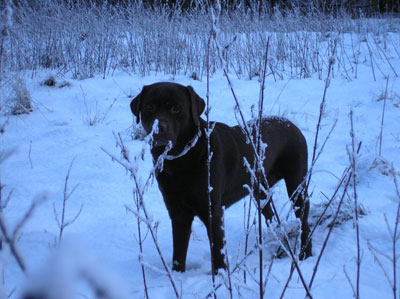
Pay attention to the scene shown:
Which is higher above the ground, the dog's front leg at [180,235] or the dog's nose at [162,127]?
the dog's nose at [162,127]

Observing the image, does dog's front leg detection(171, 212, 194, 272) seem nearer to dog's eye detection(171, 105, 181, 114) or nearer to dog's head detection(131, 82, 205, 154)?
dog's head detection(131, 82, 205, 154)

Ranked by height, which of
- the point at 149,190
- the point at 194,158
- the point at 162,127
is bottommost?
the point at 149,190

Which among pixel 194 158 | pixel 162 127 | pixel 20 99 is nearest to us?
pixel 162 127

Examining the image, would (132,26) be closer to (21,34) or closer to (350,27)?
(21,34)

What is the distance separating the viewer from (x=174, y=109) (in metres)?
2.42

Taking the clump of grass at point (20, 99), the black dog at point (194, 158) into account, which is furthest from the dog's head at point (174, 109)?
the clump of grass at point (20, 99)

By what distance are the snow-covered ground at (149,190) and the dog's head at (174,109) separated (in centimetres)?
57

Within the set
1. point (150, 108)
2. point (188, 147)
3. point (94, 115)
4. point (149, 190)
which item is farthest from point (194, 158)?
point (94, 115)

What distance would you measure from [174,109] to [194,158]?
37cm

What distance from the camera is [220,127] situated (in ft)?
8.59

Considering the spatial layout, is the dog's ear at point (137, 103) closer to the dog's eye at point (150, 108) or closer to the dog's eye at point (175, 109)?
the dog's eye at point (150, 108)

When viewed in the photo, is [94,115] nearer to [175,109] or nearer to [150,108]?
[150,108]

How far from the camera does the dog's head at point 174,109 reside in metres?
2.38

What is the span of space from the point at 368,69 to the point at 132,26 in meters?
4.46
